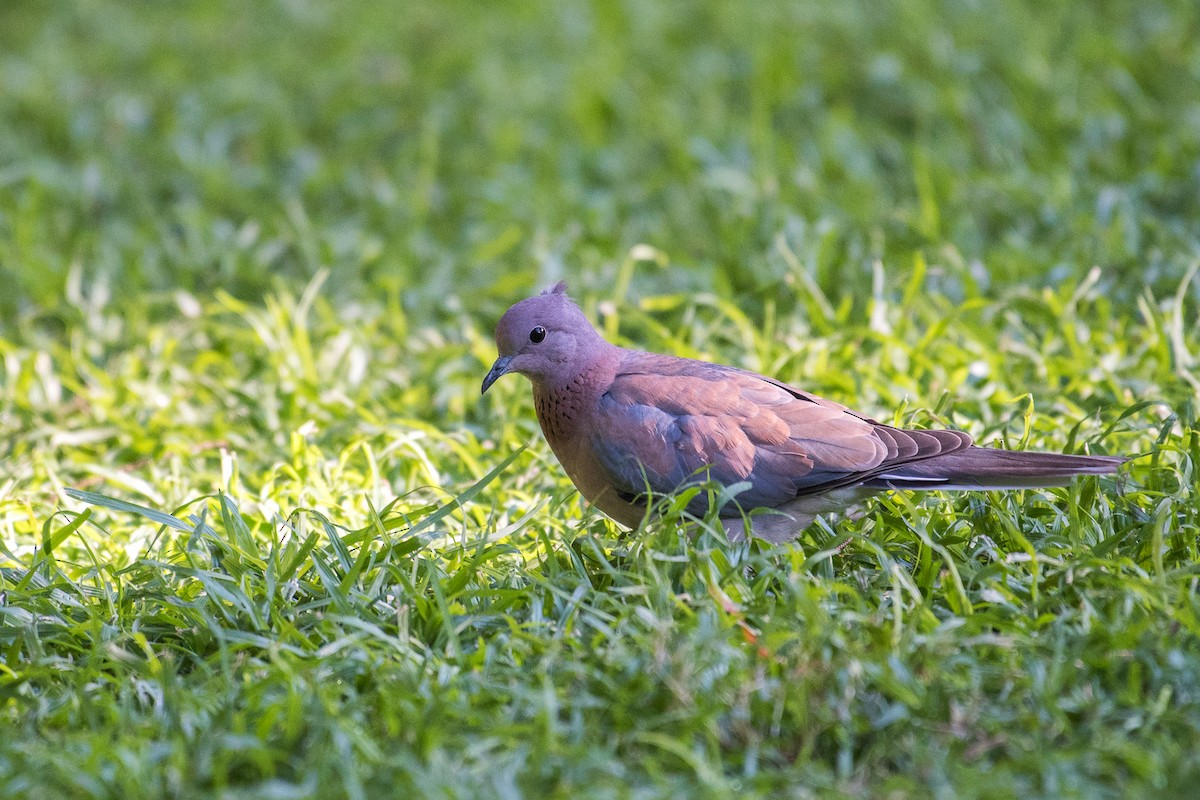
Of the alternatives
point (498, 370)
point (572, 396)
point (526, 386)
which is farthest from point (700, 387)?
point (526, 386)

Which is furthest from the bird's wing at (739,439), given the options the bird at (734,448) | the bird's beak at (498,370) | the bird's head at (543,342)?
the bird's beak at (498,370)

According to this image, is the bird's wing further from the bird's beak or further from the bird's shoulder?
the bird's beak

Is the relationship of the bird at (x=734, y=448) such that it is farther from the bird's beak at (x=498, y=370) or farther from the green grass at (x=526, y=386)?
the green grass at (x=526, y=386)

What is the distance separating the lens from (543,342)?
11.7ft

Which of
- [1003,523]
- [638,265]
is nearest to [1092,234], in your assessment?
[638,265]

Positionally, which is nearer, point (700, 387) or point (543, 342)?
point (700, 387)

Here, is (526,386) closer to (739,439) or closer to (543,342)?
(543,342)

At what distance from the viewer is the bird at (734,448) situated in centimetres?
318

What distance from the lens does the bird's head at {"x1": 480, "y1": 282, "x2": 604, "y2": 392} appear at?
355cm

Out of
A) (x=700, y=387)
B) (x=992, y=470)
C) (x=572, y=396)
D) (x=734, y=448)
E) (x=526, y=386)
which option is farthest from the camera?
(x=526, y=386)

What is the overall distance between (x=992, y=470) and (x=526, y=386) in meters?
1.85

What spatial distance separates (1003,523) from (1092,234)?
2.34 m

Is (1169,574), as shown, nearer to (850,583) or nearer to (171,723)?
(850,583)

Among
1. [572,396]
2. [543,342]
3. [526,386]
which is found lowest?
[526,386]
